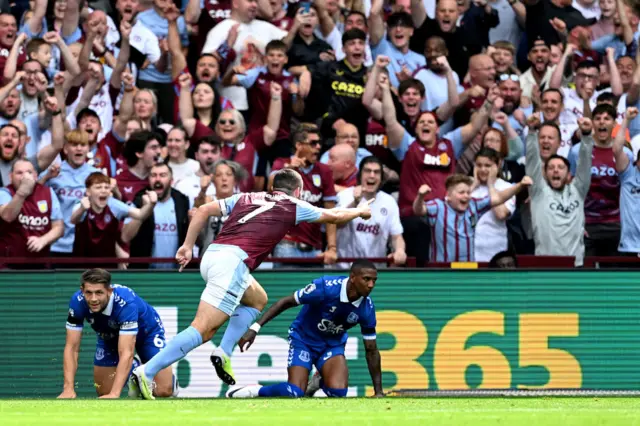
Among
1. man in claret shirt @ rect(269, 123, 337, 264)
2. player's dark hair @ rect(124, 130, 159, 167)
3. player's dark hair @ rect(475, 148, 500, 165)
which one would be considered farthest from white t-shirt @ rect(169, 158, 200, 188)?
player's dark hair @ rect(475, 148, 500, 165)

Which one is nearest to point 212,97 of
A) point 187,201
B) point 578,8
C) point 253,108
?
point 253,108

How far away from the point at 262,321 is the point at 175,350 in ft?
5.23

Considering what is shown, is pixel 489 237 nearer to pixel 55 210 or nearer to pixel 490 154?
pixel 490 154

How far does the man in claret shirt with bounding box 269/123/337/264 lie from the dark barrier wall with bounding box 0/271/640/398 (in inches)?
16.2

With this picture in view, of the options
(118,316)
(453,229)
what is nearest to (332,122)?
(453,229)

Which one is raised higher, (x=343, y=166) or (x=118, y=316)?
(x=343, y=166)

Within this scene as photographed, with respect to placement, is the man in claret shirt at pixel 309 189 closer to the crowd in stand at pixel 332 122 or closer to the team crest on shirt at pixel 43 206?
the crowd in stand at pixel 332 122

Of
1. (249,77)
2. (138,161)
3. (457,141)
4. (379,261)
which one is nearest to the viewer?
(379,261)

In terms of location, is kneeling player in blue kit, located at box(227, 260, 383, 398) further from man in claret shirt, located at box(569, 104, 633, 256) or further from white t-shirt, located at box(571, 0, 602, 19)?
white t-shirt, located at box(571, 0, 602, 19)

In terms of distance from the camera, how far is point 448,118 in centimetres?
1702

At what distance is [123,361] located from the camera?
12.7 metres

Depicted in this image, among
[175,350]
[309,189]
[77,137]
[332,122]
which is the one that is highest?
[332,122]

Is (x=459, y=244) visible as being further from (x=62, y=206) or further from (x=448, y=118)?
(x=62, y=206)

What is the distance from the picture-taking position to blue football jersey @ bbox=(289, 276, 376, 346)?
1304 cm
